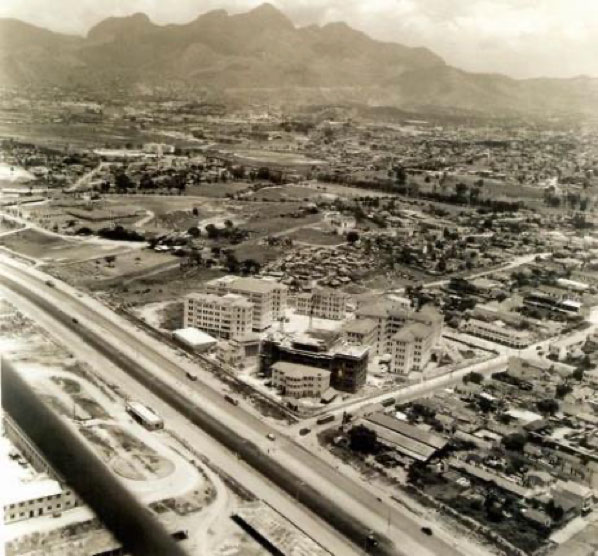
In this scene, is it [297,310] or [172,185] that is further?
[172,185]

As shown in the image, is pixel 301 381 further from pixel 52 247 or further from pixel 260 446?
pixel 52 247

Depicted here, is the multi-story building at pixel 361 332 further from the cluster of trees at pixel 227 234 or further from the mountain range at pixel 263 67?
the cluster of trees at pixel 227 234

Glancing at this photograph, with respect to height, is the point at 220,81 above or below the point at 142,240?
above

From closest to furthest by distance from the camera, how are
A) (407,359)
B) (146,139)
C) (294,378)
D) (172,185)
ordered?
1. (294,378)
2. (407,359)
3. (172,185)
4. (146,139)

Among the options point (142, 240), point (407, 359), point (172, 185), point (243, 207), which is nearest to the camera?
point (407, 359)

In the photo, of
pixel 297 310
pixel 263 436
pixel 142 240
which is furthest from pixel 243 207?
pixel 263 436

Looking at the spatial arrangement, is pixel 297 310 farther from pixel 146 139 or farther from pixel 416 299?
pixel 146 139

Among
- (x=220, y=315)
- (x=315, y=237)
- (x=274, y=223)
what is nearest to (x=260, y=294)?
(x=220, y=315)
